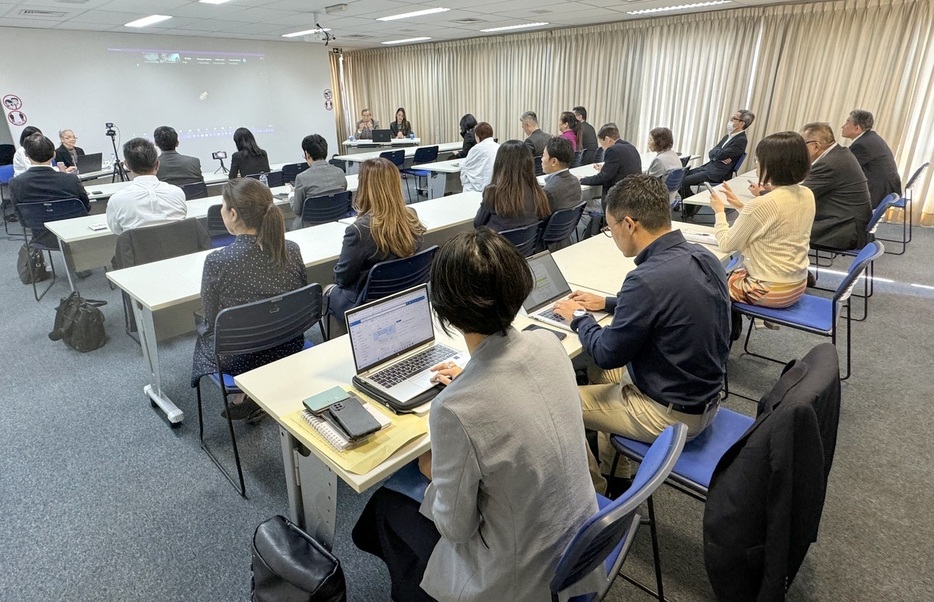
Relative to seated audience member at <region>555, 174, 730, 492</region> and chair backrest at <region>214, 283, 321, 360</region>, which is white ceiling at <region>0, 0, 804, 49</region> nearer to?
chair backrest at <region>214, 283, 321, 360</region>

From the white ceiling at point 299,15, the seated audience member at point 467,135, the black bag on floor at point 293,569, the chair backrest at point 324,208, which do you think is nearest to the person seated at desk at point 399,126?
the white ceiling at point 299,15

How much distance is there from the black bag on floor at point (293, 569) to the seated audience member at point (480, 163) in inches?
171

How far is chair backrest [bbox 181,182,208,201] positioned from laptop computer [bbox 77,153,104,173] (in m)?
2.37

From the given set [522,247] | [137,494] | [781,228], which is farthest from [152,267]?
[781,228]

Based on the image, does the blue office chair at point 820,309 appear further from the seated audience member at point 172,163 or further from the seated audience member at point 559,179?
the seated audience member at point 172,163

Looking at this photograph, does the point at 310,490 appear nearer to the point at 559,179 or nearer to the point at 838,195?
the point at 559,179

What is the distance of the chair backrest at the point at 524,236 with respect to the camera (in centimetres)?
318

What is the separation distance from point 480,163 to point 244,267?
151 inches

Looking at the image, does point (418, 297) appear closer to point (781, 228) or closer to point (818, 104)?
point (781, 228)

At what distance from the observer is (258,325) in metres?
2.02

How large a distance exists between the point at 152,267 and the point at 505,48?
28.2ft

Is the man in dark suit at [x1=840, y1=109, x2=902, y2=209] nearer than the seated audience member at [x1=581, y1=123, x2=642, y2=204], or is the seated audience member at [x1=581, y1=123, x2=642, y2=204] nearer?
the man in dark suit at [x1=840, y1=109, x2=902, y2=209]

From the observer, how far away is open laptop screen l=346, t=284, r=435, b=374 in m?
1.61

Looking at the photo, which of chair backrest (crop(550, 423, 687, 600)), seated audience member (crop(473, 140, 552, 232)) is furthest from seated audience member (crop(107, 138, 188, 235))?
chair backrest (crop(550, 423, 687, 600))
